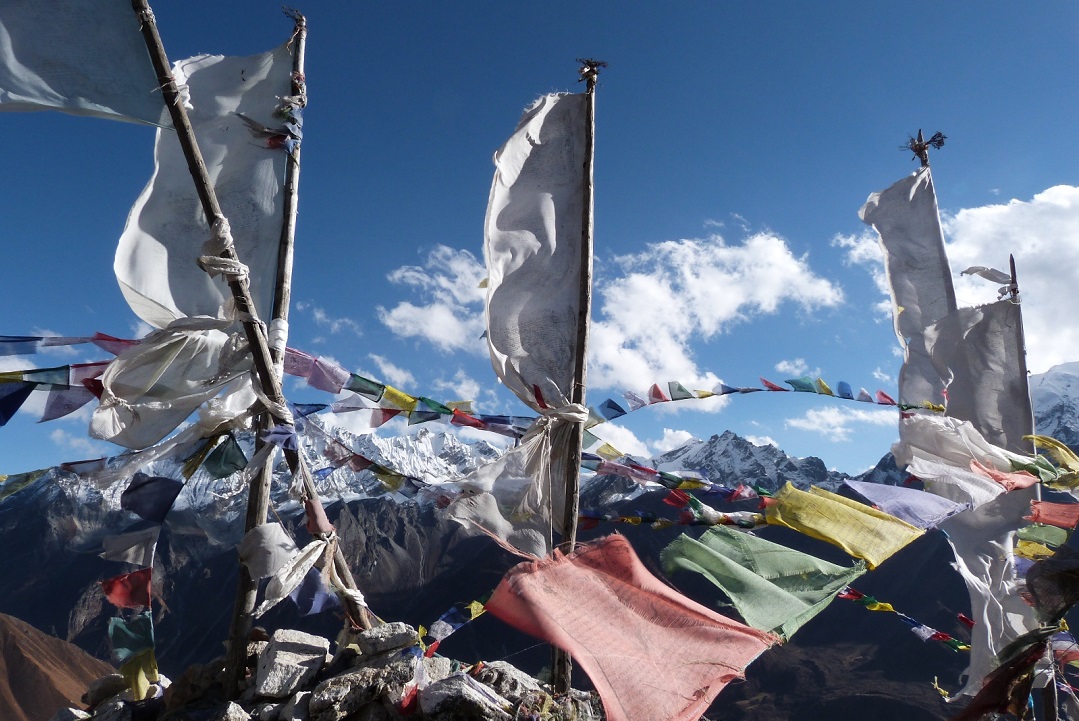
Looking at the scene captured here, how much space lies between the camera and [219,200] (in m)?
5.33

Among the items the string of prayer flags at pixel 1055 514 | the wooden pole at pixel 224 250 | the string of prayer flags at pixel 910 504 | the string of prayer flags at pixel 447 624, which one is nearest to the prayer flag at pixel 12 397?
the wooden pole at pixel 224 250

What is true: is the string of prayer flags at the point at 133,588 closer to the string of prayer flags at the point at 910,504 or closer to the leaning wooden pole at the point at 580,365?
the leaning wooden pole at the point at 580,365

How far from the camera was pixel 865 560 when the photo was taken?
4.72 m

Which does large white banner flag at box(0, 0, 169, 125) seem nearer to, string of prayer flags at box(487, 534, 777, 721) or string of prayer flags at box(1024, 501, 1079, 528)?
string of prayer flags at box(487, 534, 777, 721)

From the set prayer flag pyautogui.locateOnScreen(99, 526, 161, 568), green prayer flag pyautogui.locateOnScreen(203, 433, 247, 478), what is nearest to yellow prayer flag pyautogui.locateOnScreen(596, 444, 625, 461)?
green prayer flag pyautogui.locateOnScreen(203, 433, 247, 478)

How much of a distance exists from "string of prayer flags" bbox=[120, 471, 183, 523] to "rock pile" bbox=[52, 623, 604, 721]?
3.60ft

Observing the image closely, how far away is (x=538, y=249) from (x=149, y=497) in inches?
132

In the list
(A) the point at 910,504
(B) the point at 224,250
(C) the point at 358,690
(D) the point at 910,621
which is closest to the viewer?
(C) the point at 358,690

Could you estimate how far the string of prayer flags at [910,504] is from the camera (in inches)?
201

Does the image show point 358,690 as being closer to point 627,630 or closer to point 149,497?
point 627,630

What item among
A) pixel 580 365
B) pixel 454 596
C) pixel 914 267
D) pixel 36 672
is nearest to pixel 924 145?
pixel 914 267

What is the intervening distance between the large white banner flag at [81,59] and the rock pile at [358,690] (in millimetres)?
3602

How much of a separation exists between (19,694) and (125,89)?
57.6 m

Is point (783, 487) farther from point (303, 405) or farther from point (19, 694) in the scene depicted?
point (19, 694)
